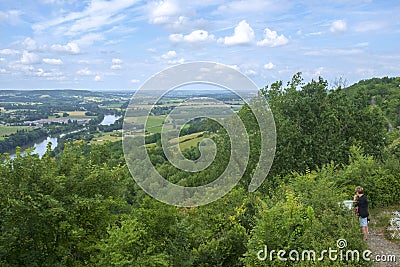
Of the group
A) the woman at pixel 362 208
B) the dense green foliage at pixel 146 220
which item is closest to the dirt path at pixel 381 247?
the woman at pixel 362 208

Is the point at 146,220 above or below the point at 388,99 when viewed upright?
below

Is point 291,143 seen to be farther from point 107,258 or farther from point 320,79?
point 107,258

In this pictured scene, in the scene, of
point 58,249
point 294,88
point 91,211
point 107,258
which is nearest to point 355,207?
point 107,258

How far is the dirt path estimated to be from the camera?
8022mm

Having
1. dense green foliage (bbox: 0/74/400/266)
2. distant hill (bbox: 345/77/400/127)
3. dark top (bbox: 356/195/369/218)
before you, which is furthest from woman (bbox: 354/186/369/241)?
distant hill (bbox: 345/77/400/127)

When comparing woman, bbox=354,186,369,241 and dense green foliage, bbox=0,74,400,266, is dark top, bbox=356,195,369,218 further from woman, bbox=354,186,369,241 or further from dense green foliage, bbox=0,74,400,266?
dense green foliage, bbox=0,74,400,266

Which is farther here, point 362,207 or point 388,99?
point 388,99

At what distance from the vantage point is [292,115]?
19.8 m

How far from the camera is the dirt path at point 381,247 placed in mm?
8022

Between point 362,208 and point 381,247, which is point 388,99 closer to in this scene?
point 381,247

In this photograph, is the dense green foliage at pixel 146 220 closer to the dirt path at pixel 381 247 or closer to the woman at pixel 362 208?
the woman at pixel 362 208

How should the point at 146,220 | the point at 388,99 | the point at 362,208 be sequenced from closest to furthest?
the point at 362,208 → the point at 146,220 → the point at 388,99

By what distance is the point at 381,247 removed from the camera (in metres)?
8.75

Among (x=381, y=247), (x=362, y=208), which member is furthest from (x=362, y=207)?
(x=381, y=247)
